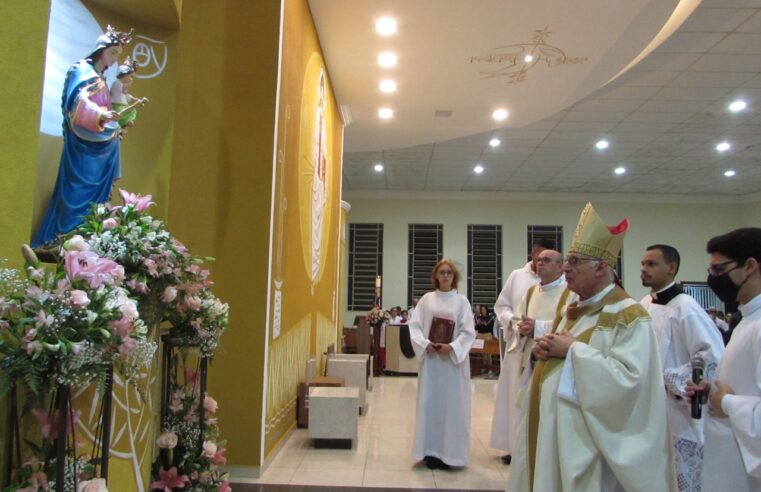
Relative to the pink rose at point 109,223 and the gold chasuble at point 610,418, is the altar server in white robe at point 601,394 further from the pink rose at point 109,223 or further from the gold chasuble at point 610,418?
the pink rose at point 109,223

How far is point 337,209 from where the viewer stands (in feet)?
32.3

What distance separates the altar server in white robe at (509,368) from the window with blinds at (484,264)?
12.0m

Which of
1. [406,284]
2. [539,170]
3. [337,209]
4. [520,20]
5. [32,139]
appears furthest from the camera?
[406,284]

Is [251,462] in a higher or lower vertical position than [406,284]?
lower

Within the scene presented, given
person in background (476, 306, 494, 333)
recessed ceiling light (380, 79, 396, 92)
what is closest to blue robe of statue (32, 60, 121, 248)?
recessed ceiling light (380, 79, 396, 92)

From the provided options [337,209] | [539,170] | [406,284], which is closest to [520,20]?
[337,209]

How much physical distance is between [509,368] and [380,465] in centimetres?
152

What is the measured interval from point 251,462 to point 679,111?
29.8 ft

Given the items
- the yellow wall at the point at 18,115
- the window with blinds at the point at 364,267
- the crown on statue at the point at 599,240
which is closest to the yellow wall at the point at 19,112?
the yellow wall at the point at 18,115

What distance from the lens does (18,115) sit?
6.36 feet

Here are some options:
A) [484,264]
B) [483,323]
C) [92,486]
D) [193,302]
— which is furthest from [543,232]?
[92,486]

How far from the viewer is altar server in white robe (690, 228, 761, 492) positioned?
2311mm

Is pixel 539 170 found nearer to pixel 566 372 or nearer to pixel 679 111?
pixel 679 111

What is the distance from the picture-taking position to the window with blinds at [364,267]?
18062 mm
